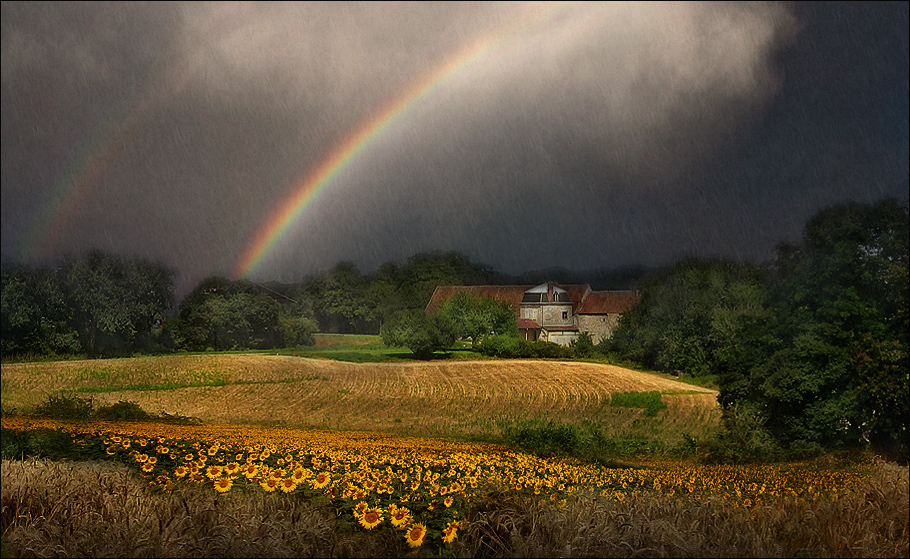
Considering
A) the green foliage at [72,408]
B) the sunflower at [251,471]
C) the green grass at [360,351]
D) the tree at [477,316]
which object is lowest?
the green foliage at [72,408]

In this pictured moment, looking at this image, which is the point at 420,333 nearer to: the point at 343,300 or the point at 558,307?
the point at 343,300

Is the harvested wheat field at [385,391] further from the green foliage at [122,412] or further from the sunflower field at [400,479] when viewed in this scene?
the sunflower field at [400,479]

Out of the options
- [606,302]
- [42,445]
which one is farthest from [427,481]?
[42,445]

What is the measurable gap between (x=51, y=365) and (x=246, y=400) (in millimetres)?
4693

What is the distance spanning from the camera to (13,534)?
252 inches

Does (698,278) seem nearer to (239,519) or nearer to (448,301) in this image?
(448,301)

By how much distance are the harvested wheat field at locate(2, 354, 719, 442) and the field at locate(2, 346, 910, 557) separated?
1.6 inches

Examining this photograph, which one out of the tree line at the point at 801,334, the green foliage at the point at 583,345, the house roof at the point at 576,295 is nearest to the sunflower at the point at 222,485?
the house roof at the point at 576,295

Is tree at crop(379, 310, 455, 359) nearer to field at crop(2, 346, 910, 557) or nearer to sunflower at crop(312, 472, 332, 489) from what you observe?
field at crop(2, 346, 910, 557)

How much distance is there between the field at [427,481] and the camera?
5703mm

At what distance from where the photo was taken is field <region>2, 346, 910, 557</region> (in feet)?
18.7

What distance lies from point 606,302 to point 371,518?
321 inches

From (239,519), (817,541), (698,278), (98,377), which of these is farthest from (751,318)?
(98,377)

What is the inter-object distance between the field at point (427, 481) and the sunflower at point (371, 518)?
17 millimetres
